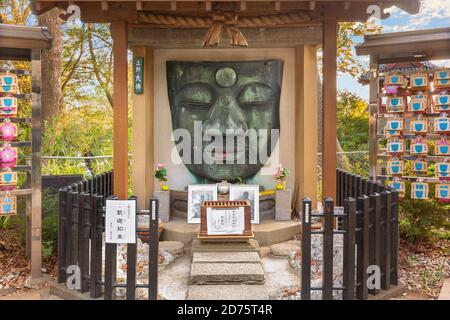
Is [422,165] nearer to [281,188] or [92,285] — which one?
[281,188]

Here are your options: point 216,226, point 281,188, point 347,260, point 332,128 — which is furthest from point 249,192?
point 347,260

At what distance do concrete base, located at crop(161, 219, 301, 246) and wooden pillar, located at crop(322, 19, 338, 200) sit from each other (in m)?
1.39

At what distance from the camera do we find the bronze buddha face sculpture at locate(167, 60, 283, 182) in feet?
26.0

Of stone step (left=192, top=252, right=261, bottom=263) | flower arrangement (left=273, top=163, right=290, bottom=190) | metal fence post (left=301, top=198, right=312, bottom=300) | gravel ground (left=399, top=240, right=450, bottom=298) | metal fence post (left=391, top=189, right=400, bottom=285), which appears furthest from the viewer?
flower arrangement (left=273, top=163, right=290, bottom=190)

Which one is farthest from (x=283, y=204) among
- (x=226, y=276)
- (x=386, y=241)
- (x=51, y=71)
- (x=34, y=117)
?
(x=51, y=71)

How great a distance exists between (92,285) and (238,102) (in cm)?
456

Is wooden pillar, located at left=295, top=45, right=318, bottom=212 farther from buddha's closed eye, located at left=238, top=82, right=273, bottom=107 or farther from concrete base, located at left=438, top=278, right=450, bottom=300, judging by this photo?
concrete base, located at left=438, top=278, right=450, bottom=300

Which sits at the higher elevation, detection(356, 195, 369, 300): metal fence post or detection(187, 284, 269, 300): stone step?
detection(356, 195, 369, 300): metal fence post

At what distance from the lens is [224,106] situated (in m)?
7.84

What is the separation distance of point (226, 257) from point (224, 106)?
124 inches

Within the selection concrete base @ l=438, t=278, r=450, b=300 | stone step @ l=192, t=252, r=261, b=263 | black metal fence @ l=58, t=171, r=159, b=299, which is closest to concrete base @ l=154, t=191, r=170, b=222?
stone step @ l=192, t=252, r=261, b=263

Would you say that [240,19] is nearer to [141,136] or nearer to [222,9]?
[222,9]

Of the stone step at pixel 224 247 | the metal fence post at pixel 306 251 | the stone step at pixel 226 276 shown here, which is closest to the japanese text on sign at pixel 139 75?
the stone step at pixel 224 247

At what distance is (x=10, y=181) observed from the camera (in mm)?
5824
